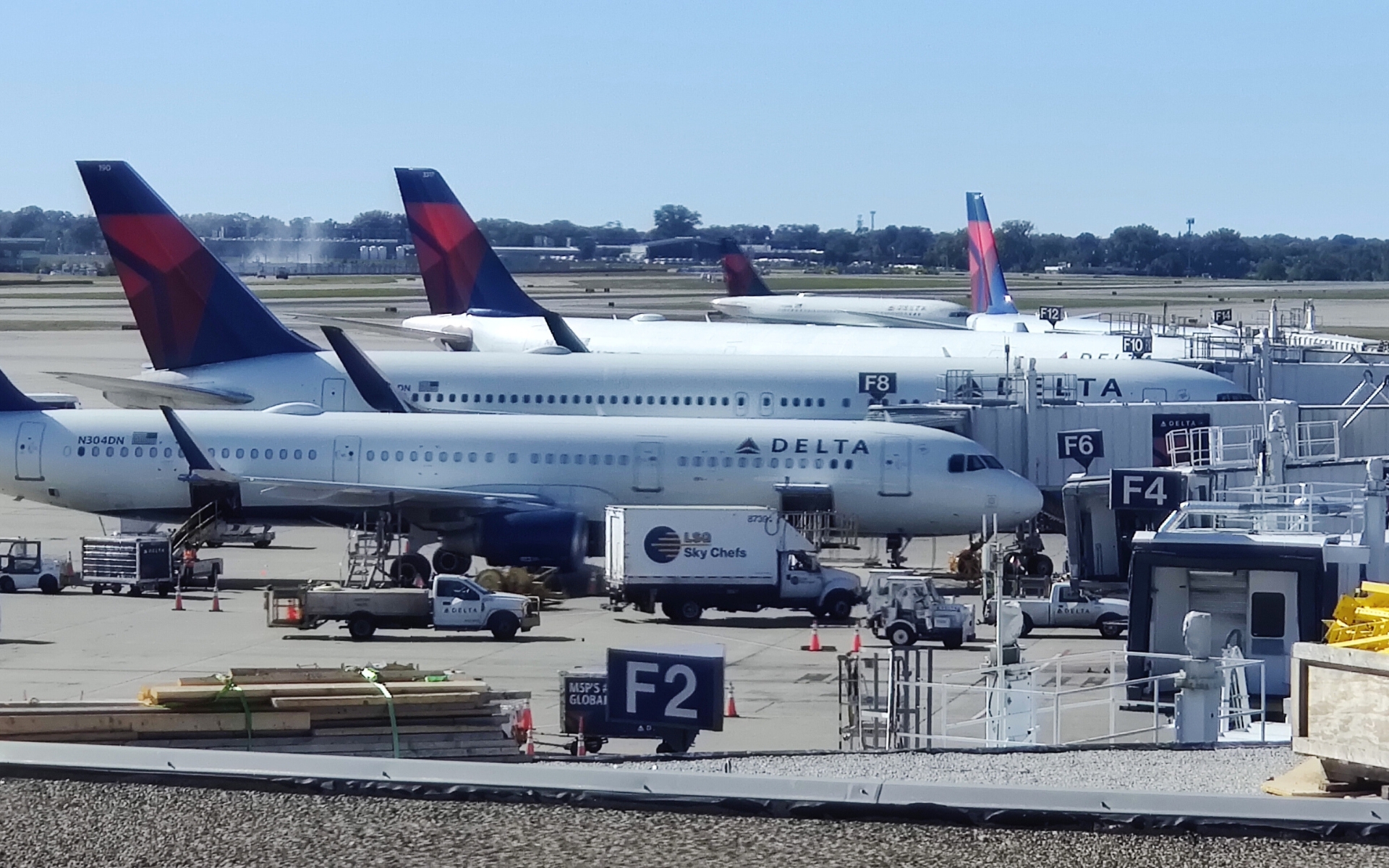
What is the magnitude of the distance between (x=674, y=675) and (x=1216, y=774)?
827 cm

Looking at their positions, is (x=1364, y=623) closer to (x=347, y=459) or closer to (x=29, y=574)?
(x=29, y=574)

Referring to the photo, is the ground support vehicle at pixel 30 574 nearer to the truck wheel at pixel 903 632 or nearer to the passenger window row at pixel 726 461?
the passenger window row at pixel 726 461

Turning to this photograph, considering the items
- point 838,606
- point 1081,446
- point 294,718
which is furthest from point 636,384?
point 294,718

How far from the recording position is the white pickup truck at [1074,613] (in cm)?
3456

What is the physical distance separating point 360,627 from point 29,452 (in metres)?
12.2

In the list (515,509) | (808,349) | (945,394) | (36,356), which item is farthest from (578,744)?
(36,356)

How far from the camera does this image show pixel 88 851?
10.9m

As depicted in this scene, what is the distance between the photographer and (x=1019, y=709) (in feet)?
69.7

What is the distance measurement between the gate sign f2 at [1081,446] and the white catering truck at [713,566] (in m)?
10.7

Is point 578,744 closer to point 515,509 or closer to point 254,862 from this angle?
point 254,862

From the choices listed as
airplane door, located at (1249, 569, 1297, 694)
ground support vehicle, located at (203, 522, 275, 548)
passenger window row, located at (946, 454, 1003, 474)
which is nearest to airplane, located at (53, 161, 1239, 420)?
ground support vehicle, located at (203, 522, 275, 548)

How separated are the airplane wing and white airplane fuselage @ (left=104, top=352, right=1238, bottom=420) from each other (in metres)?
0.06

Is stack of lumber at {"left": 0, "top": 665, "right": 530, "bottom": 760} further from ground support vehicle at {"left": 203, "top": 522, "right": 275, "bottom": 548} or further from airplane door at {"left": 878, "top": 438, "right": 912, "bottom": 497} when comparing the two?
ground support vehicle at {"left": 203, "top": 522, "right": 275, "bottom": 548}

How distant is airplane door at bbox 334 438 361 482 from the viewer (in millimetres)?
41719
